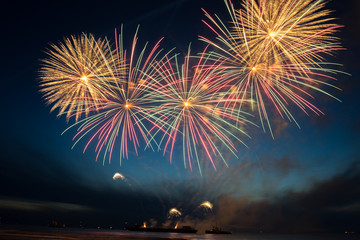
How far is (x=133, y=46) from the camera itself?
2000 cm

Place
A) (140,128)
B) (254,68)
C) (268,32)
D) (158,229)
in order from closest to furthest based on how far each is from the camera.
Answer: (268,32), (254,68), (140,128), (158,229)

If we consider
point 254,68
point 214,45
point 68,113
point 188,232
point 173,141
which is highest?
point 188,232

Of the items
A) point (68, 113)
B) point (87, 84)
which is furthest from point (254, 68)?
point (68, 113)

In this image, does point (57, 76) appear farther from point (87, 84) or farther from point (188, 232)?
point (188, 232)

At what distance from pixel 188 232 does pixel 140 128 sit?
17825cm

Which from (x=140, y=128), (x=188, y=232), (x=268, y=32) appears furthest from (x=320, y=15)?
(x=188, y=232)

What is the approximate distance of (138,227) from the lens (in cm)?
19388

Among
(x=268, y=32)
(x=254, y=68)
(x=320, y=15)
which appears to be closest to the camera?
(x=320, y=15)

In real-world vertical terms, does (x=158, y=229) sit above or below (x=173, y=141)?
above

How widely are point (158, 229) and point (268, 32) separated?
19755cm

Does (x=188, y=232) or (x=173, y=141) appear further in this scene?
(x=188, y=232)

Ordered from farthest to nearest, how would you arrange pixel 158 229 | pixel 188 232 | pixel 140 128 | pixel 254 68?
pixel 158 229, pixel 188 232, pixel 140 128, pixel 254 68

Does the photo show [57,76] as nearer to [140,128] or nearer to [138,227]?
[140,128]

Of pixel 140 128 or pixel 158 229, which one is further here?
pixel 158 229
